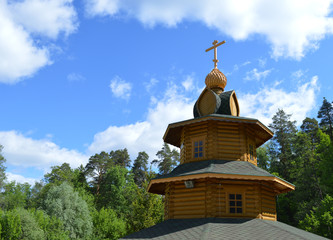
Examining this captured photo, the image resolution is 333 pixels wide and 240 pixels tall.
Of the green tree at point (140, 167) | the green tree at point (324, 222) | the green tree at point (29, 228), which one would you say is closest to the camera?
the green tree at point (324, 222)

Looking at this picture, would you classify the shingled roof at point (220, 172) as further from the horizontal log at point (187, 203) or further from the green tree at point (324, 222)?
the green tree at point (324, 222)

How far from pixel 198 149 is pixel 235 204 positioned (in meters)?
3.52

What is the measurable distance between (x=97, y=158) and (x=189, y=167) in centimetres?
4941

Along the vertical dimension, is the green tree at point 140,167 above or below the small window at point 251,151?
above

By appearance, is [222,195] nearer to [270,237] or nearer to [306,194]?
[270,237]

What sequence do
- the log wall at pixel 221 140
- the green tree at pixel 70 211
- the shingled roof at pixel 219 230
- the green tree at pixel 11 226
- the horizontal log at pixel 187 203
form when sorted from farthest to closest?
the green tree at pixel 70 211 < the green tree at pixel 11 226 < the log wall at pixel 221 140 < the horizontal log at pixel 187 203 < the shingled roof at pixel 219 230

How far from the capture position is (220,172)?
13.5 metres

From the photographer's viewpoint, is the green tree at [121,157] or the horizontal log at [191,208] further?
the green tree at [121,157]

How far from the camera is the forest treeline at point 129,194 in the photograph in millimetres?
29312

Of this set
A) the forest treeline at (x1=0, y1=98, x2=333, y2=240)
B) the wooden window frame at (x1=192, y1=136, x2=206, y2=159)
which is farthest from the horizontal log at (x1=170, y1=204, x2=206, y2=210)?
the forest treeline at (x1=0, y1=98, x2=333, y2=240)

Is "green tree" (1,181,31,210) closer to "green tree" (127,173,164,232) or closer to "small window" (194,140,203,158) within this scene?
"green tree" (127,173,164,232)

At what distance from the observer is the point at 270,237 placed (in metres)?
11.7

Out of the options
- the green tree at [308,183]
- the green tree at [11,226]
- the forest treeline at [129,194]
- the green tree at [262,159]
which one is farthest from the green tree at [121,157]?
the green tree at [11,226]

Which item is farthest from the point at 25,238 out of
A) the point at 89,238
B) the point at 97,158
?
the point at 97,158
